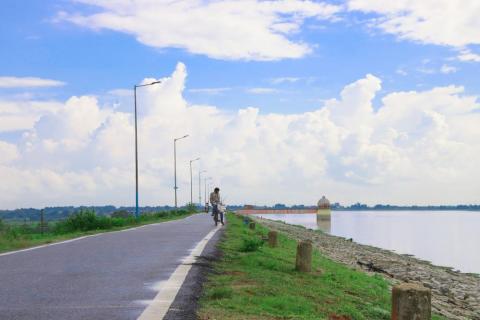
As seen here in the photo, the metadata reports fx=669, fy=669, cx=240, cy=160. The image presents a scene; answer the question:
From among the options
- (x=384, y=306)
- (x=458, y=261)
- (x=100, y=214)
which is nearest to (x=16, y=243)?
(x=384, y=306)

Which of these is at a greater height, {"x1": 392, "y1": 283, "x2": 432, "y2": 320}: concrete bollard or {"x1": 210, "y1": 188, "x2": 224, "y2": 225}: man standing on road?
{"x1": 210, "y1": 188, "x2": 224, "y2": 225}: man standing on road

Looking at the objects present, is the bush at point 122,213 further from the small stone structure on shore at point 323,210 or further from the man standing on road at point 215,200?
the small stone structure on shore at point 323,210

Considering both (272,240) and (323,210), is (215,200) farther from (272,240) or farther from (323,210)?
(323,210)

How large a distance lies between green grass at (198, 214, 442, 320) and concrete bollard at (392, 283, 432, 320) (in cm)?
151

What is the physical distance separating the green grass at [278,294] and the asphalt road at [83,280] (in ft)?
2.98

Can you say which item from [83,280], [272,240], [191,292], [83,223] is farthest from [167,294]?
[83,223]

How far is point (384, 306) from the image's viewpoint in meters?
13.5

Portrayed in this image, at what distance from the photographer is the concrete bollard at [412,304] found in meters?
7.79

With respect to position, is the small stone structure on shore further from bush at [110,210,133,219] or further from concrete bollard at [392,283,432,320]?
concrete bollard at [392,283,432,320]

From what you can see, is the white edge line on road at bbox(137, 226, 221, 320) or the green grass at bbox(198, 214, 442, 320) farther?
the green grass at bbox(198, 214, 442, 320)

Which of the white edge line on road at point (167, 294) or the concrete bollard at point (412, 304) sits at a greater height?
the concrete bollard at point (412, 304)

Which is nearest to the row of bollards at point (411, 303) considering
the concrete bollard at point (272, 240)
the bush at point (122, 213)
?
the concrete bollard at point (272, 240)

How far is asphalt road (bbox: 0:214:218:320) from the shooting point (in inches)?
324

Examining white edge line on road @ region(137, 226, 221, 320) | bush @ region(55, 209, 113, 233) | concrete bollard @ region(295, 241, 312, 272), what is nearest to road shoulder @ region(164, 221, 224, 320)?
white edge line on road @ region(137, 226, 221, 320)
